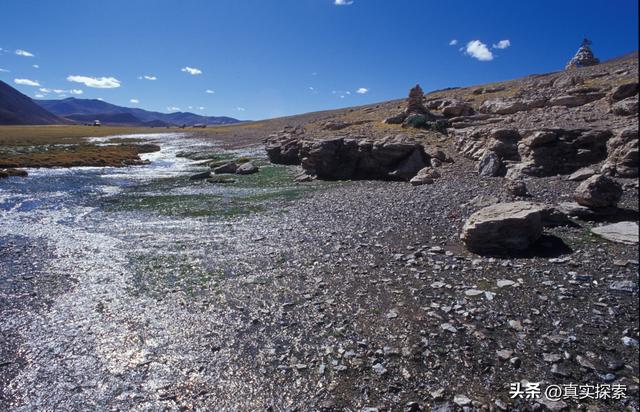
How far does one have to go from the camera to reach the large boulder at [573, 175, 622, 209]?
13.2 m

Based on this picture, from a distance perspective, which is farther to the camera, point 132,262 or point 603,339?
point 132,262

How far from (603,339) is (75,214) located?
81.7ft

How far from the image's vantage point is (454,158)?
2802cm

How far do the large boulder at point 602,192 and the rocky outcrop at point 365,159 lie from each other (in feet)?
42.9

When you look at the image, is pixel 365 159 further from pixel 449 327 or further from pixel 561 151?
pixel 449 327


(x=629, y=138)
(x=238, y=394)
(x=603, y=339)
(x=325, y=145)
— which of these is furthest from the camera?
(x=325, y=145)

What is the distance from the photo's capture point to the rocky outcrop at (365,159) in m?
27.3

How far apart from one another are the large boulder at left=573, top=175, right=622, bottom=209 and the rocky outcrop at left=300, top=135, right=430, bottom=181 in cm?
1307

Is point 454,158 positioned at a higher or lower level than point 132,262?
higher

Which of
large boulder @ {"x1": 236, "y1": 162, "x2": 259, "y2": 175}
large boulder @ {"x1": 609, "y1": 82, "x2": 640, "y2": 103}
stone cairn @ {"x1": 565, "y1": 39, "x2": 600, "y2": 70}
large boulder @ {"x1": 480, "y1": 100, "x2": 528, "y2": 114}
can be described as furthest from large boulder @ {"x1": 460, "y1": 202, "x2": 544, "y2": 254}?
stone cairn @ {"x1": 565, "y1": 39, "x2": 600, "y2": 70}

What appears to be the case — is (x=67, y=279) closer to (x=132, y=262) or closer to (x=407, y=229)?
(x=132, y=262)

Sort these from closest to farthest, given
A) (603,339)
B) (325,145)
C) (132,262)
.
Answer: (603,339)
(132,262)
(325,145)

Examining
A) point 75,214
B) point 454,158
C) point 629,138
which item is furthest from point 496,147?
point 75,214

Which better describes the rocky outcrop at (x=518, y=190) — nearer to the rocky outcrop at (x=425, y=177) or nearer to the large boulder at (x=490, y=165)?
the large boulder at (x=490, y=165)
